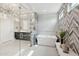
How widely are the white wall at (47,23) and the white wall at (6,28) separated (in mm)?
955

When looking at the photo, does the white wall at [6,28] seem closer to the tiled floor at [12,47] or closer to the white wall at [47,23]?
the tiled floor at [12,47]

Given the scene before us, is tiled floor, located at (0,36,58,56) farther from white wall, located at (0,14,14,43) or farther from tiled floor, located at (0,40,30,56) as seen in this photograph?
white wall, located at (0,14,14,43)

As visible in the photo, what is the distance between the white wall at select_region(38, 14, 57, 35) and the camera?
2.75 meters

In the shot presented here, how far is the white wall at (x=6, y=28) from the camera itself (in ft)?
8.41

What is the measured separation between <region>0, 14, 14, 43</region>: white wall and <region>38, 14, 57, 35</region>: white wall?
955 mm

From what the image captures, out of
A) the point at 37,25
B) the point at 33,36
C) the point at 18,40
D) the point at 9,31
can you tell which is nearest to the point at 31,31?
the point at 33,36

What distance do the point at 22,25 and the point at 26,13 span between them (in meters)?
0.47

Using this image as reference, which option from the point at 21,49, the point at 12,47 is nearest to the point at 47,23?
the point at 21,49

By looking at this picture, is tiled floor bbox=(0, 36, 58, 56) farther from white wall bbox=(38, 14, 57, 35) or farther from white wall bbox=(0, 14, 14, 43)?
white wall bbox=(38, 14, 57, 35)

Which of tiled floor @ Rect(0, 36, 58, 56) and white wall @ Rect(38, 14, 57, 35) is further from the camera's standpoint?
white wall @ Rect(38, 14, 57, 35)

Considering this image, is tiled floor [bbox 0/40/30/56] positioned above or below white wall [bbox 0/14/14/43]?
below

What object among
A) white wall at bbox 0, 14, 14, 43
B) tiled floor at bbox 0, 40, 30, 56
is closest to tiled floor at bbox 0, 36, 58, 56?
tiled floor at bbox 0, 40, 30, 56

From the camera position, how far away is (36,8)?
3293 mm

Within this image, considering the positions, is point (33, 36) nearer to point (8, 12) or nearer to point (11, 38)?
point (11, 38)
